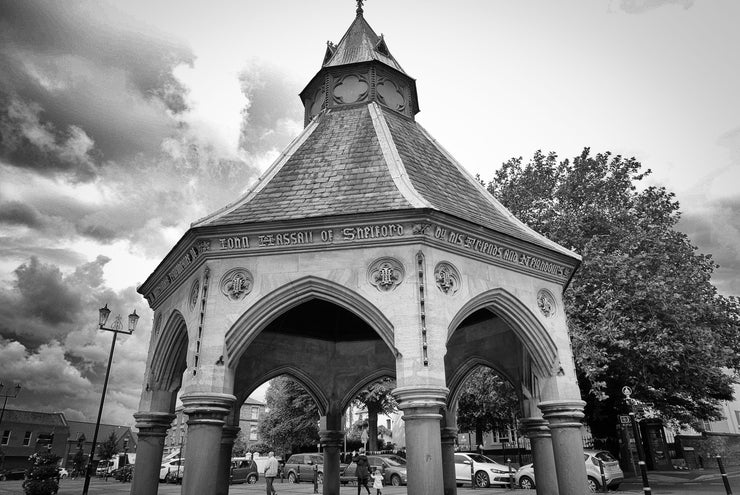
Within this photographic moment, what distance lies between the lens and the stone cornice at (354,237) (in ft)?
29.4

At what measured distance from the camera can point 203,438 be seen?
8250 mm

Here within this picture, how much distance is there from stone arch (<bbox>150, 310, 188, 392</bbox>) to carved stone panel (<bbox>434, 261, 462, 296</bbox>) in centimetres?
540

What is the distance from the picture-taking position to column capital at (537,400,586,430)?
9.53 metres

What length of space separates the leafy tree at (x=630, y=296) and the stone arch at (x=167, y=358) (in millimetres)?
12179

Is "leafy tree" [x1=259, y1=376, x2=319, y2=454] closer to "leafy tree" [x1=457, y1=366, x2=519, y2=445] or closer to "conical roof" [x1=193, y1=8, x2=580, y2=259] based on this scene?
"leafy tree" [x1=457, y1=366, x2=519, y2=445]

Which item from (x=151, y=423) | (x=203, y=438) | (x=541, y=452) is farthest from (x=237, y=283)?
(x=541, y=452)

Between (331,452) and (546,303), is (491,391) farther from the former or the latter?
(546,303)

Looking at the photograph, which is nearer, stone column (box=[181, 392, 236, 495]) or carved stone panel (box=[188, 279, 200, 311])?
stone column (box=[181, 392, 236, 495])

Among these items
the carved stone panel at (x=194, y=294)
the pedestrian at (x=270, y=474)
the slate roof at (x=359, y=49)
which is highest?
the slate roof at (x=359, y=49)

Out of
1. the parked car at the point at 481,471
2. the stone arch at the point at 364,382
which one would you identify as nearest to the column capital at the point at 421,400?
the stone arch at the point at 364,382

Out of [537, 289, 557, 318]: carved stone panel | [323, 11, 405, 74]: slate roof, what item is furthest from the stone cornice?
[323, 11, 405, 74]: slate roof

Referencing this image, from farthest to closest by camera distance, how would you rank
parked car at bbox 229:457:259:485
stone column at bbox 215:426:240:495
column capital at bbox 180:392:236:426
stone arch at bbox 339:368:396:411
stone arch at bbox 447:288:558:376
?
1. parked car at bbox 229:457:259:485
2. stone arch at bbox 339:368:396:411
3. stone column at bbox 215:426:240:495
4. stone arch at bbox 447:288:558:376
5. column capital at bbox 180:392:236:426

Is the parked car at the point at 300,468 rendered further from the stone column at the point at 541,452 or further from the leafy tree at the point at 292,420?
the stone column at the point at 541,452

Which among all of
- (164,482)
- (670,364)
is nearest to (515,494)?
(670,364)
